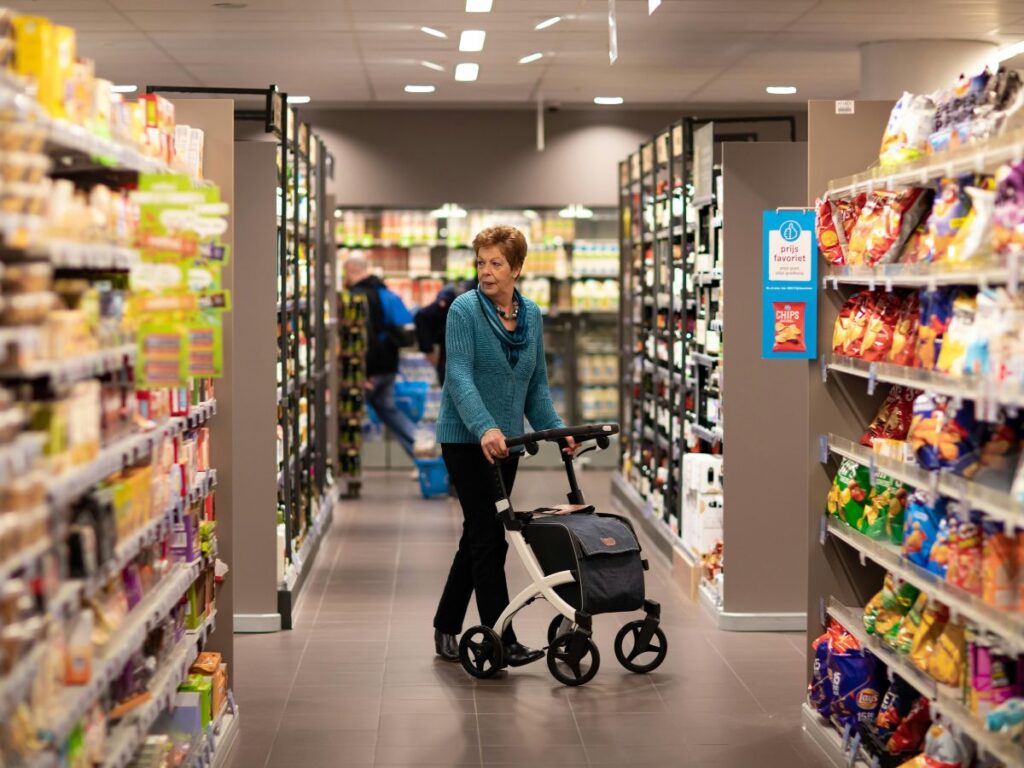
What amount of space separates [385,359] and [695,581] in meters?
5.02

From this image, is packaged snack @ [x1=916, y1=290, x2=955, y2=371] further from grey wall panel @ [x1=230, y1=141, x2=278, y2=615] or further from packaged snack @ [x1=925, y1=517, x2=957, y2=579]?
grey wall panel @ [x1=230, y1=141, x2=278, y2=615]

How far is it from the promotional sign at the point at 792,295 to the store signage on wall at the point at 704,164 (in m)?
2.46

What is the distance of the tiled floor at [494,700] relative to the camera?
197 inches

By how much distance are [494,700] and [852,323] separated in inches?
84.3

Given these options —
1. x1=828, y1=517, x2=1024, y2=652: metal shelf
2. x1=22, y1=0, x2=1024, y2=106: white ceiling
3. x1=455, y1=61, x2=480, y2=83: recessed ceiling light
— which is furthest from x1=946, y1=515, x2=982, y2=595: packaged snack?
x1=455, y1=61, x2=480, y2=83: recessed ceiling light

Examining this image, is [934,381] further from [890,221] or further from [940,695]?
[940,695]

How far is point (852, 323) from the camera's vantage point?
474 cm

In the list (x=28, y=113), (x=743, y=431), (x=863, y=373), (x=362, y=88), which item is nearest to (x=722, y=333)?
(x=743, y=431)

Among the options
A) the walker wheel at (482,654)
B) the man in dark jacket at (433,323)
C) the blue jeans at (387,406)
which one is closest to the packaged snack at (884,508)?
the walker wheel at (482,654)

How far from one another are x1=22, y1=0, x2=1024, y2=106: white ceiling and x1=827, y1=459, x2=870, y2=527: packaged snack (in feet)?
15.1

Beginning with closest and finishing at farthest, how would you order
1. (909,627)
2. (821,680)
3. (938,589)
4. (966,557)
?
(966,557) < (938,589) < (909,627) < (821,680)

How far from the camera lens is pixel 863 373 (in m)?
4.59

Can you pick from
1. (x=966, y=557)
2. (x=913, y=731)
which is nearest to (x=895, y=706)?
(x=913, y=731)

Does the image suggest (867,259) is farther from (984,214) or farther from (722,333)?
(722,333)
